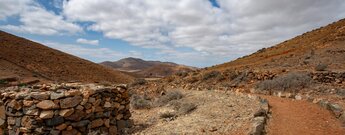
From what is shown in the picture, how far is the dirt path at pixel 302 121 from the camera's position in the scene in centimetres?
726

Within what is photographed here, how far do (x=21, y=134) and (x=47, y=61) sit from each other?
38857 millimetres

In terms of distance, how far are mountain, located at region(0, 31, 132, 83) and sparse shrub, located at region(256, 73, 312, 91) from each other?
26.3m

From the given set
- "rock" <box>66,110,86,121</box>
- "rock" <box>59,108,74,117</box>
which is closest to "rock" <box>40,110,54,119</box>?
"rock" <box>59,108,74,117</box>

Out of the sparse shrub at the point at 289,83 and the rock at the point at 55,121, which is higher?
the sparse shrub at the point at 289,83

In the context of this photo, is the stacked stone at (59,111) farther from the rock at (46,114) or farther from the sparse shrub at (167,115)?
the sparse shrub at (167,115)

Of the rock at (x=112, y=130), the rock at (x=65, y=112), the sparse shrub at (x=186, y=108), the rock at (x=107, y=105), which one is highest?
the rock at (x=107, y=105)

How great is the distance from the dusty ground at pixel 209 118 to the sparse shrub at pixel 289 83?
287 centimetres

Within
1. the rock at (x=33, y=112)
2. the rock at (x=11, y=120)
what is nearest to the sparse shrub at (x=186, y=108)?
the rock at (x=33, y=112)

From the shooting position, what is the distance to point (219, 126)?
308 inches

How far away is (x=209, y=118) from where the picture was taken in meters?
9.01

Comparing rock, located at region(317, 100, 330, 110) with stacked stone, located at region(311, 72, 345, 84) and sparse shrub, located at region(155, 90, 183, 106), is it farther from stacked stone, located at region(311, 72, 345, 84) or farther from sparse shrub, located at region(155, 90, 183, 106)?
sparse shrub, located at region(155, 90, 183, 106)

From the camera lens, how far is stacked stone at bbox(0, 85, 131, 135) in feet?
25.6

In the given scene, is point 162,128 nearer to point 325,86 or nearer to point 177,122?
point 177,122

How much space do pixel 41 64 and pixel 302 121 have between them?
39.5 m
